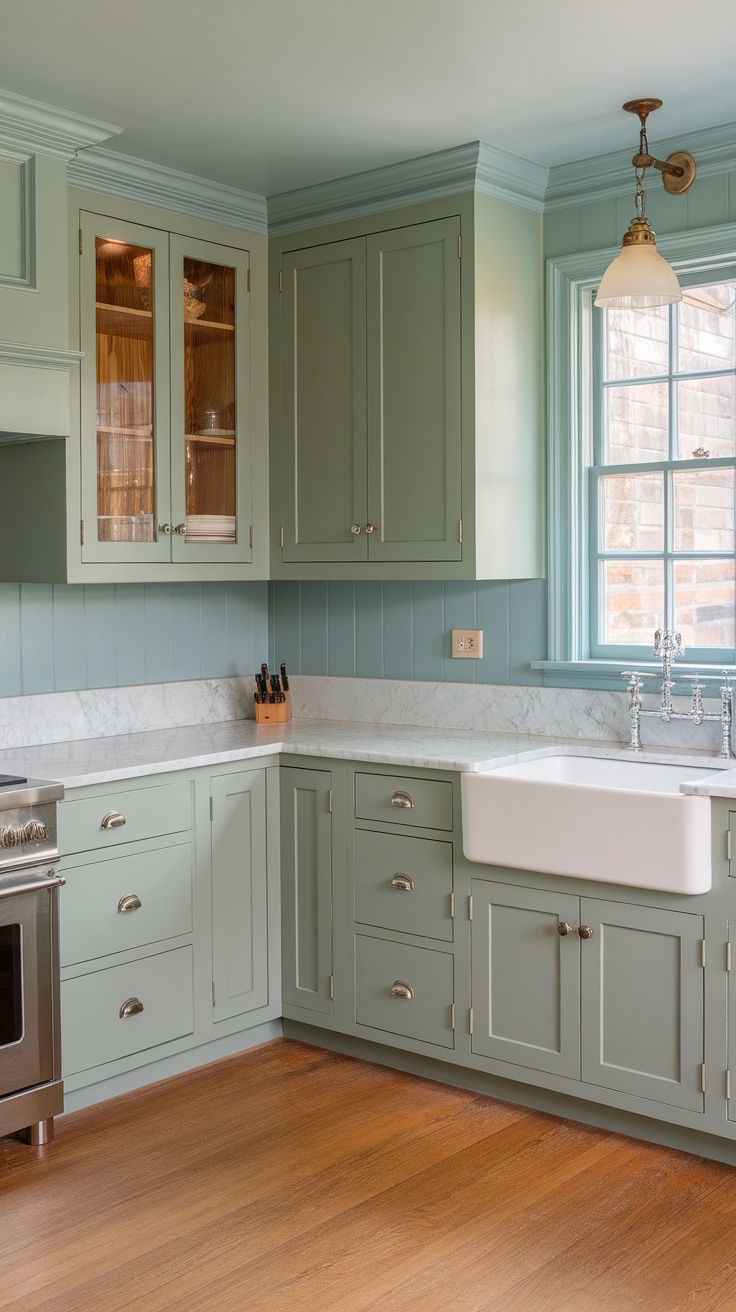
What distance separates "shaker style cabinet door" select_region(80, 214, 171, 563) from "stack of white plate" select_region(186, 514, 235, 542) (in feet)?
0.36

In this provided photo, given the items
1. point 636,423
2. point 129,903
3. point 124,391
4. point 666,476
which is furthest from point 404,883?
point 124,391

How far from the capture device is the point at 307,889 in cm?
356

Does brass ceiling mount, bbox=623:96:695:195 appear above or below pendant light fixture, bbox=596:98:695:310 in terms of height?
above

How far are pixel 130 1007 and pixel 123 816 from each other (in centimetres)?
50

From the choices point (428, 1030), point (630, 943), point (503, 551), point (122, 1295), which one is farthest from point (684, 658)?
A: point (122, 1295)

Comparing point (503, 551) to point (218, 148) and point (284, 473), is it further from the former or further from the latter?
point (218, 148)

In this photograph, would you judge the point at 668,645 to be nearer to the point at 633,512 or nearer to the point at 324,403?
the point at 633,512

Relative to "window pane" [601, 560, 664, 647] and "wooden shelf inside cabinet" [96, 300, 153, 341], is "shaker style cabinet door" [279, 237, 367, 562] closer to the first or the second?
"wooden shelf inside cabinet" [96, 300, 153, 341]

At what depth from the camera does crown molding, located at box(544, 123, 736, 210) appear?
3270 millimetres

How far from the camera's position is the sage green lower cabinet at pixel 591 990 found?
2.80 meters

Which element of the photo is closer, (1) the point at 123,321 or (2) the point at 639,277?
(2) the point at 639,277

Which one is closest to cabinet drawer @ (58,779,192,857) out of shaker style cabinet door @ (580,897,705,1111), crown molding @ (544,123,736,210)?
shaker style cabinet door @ (580,897,705,1111)

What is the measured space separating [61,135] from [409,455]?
126 centimetres

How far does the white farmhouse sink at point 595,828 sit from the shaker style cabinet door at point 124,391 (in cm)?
123
